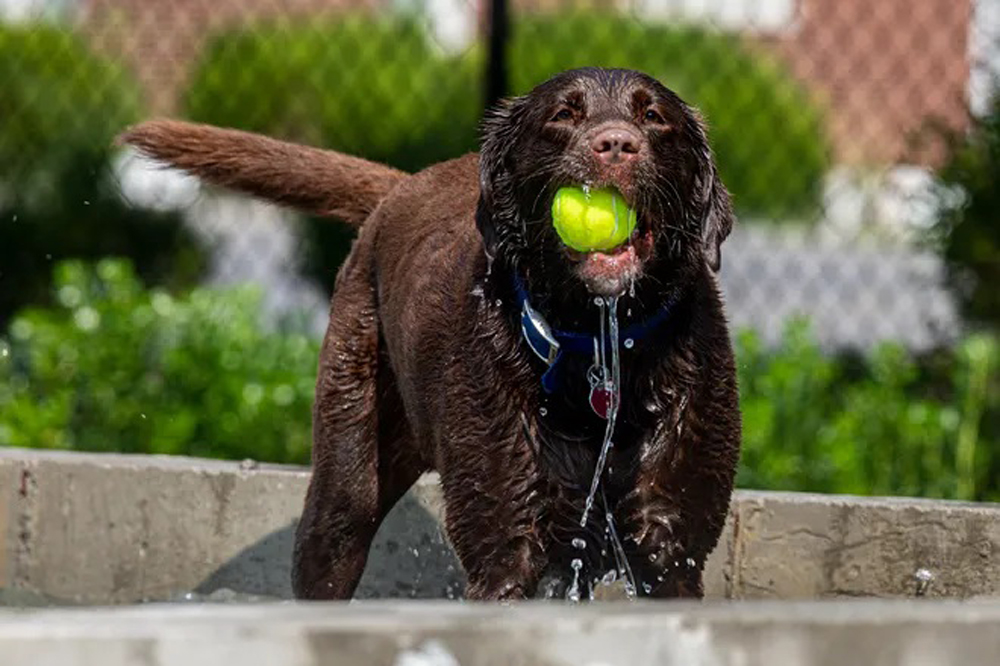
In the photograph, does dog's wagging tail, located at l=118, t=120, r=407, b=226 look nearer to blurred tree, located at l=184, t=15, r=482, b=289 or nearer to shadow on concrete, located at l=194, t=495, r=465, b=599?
shadow on concrete, located at l=194, t=495, r=465, b=599

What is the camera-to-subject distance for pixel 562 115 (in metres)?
4.18

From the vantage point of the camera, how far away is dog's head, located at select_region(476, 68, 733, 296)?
402 centimetres

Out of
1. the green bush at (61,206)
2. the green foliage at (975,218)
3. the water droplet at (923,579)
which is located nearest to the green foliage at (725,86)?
the green bush at (61,206)

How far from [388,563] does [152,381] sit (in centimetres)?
168

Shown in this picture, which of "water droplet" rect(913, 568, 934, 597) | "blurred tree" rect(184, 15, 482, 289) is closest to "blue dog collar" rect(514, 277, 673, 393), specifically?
"water droplet" rect(913, 568, 934, 597)

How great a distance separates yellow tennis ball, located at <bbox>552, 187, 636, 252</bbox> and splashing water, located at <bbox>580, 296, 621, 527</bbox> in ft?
0.56

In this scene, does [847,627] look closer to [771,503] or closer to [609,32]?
[771,503]

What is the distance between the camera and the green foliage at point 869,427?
6109mm

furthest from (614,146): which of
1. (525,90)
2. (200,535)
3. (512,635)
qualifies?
(525,90)

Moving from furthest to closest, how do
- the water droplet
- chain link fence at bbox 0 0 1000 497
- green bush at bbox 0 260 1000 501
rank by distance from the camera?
1. chain link fence at bbox 0 0 1000 497
2. green bush at bbox 0 260 1000 501
3. the water droplet

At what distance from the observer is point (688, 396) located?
4156 millimetres

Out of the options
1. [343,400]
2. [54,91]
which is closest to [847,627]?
[343,400]

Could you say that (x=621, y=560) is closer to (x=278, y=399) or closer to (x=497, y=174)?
(x=497, y=174)

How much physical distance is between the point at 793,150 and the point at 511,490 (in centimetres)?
911
